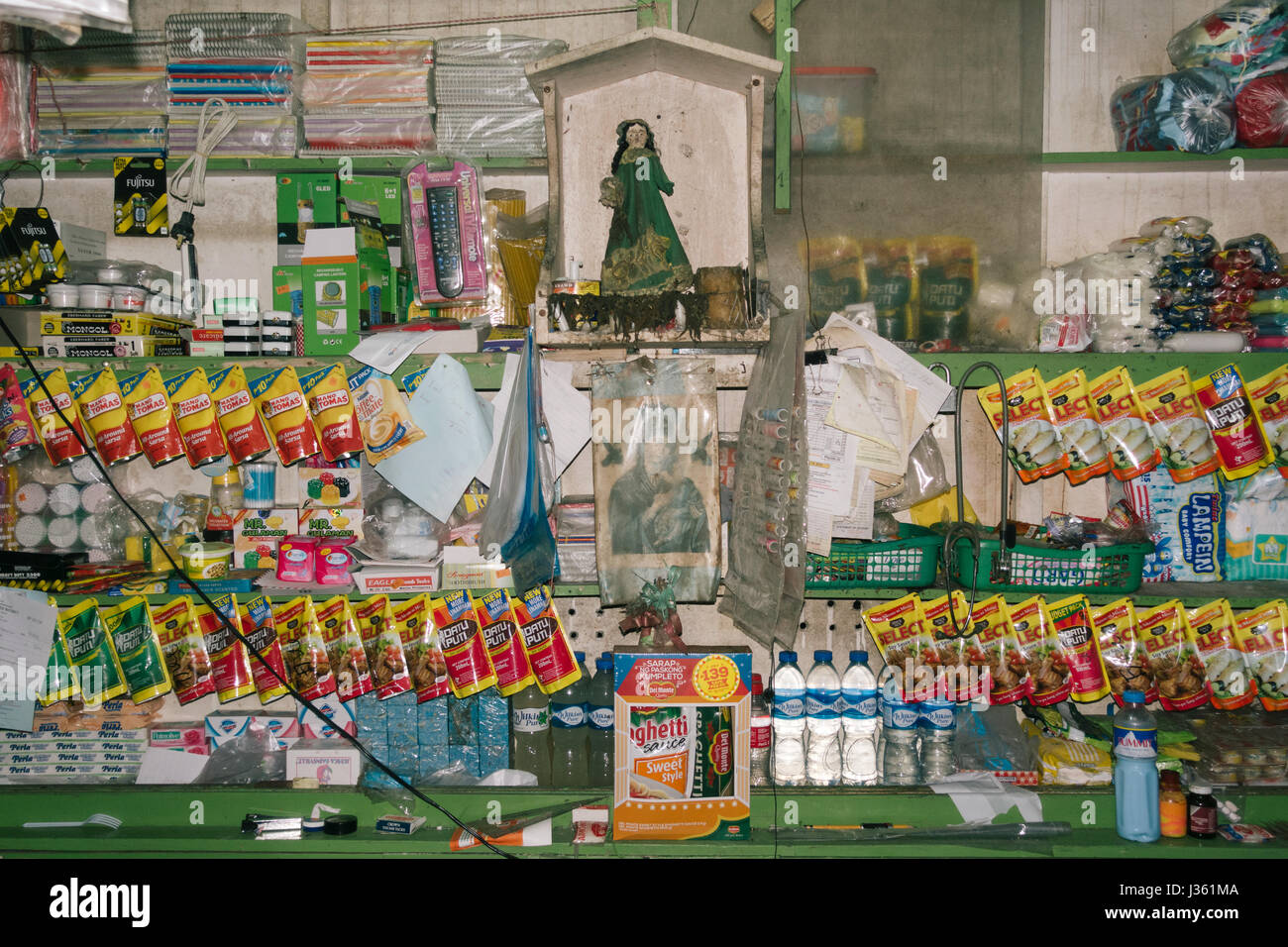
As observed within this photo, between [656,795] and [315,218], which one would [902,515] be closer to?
[656,795]

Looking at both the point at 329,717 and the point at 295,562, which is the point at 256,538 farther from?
the point at 329,717

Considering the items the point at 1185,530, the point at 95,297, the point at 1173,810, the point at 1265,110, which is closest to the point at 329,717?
the point at 95,297

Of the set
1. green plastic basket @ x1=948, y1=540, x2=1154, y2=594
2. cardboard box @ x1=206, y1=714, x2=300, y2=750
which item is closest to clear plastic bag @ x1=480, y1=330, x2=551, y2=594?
cardboard box @ x1=206, y1=714, x2=300, y2=750

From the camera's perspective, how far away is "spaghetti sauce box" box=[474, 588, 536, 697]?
223 cm

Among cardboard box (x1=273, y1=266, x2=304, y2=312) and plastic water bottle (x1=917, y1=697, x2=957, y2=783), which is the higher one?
cardboard box (x1=273, y1=266, x2=304, y2=312)

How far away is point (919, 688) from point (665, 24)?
77.4 inches

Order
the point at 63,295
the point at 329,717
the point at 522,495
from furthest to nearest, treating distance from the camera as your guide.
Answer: the point at 329,717, the point at 63,295, the point at 522,495

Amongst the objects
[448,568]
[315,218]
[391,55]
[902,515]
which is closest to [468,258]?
[315,218]

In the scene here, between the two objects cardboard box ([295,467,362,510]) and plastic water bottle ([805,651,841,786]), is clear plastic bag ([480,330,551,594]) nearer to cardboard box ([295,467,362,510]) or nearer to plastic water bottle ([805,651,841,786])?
cardboard box ([295,467,362,510])

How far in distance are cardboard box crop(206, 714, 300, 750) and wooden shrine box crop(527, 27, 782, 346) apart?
1.49m

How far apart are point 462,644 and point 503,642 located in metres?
0.11

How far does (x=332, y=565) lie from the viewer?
7.33 feet

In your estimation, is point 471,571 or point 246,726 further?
point 246,726

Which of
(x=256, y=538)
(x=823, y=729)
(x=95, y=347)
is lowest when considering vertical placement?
(x=823, y=729)
